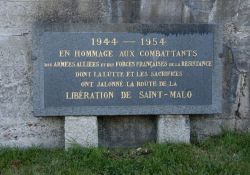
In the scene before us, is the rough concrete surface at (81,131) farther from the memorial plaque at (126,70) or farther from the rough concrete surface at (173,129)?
the rough concrete surface at (173,129)

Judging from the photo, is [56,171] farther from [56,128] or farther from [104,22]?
[104,22]

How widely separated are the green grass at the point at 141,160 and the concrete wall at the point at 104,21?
268 millimetres

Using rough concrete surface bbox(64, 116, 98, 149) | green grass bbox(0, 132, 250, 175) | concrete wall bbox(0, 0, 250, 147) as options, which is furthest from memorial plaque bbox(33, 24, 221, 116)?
green grass bbox(0, 132, 250, 175)

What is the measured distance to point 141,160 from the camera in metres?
4.84

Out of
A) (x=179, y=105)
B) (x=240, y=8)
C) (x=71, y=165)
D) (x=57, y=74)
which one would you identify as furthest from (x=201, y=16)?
(x=71, y=165)

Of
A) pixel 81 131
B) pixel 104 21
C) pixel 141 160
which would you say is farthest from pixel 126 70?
pixel 141 160

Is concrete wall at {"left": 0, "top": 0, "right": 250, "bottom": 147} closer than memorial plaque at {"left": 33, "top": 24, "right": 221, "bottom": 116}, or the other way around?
memorial plaque at {"left": 33, "top": 24, "right": 221, "bottom": 116}

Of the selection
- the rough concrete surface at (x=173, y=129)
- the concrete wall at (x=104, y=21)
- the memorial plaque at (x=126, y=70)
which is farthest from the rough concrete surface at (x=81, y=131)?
the rough concrete surface at (x=173, y=129)

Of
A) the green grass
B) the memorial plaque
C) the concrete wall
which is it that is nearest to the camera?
the green grass

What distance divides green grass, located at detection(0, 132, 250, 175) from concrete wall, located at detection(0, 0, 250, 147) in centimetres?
27

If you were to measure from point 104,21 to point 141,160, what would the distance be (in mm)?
1693

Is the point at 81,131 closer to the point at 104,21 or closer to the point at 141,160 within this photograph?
the point at 141,160

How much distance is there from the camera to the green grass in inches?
182

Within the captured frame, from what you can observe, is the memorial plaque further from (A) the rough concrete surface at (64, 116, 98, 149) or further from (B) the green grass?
(B) the green grass
